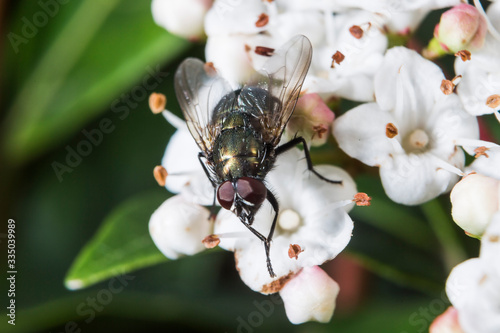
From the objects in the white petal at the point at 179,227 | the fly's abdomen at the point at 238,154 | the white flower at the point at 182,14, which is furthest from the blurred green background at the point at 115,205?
the fly's abdomen at the point at 238,154

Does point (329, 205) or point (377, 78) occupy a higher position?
point (377, 78)

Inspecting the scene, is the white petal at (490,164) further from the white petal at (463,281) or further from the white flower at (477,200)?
the white petal at (463,281)

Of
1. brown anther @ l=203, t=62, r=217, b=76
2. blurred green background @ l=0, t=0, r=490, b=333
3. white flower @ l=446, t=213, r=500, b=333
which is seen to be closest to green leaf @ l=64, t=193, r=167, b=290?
blurred green background @ l=0, t=0, r=490, b=333

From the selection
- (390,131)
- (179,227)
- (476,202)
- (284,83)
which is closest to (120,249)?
(179,227)

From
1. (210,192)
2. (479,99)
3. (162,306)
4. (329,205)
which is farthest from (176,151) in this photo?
(479,99)

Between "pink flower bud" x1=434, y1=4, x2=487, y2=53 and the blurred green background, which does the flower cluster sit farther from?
the blurred green background

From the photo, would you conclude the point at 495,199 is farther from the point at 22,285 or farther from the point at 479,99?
the point at 22,285
